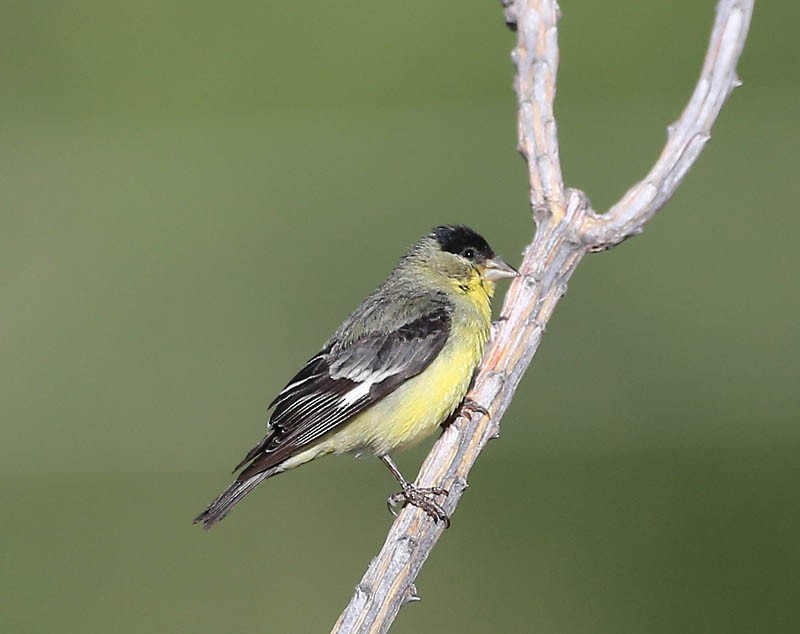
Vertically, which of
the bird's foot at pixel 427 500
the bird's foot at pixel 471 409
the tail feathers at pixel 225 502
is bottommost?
the tail feathers at pixel 225 502

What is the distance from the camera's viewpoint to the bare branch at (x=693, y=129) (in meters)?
3.60

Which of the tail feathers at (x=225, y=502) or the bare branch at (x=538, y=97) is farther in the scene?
the bare branch at (x=538, y=97)

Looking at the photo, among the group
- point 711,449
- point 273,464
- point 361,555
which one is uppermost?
point 711,449

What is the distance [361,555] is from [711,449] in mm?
2053

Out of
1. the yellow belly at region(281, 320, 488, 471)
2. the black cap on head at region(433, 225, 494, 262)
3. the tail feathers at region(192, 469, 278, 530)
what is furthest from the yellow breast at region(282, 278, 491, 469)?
the black cap on head at region(433, 225, 494, 262)

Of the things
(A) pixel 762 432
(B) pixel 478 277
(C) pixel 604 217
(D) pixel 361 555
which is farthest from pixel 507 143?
(C) pixel 604 217

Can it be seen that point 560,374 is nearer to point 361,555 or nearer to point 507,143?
point 361,555

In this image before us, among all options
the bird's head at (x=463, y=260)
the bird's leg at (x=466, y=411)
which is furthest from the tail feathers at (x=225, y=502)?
the bird's head at (x=463, y=260)

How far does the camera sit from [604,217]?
3779mm

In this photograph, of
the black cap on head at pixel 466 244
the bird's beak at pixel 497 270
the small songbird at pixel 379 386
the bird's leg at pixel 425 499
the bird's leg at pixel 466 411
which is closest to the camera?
the bird's leg at pixel 425 499

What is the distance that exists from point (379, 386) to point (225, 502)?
673mm

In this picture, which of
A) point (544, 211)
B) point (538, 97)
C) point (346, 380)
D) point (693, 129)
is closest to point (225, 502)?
point (346, 380)

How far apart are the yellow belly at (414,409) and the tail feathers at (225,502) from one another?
0.17m

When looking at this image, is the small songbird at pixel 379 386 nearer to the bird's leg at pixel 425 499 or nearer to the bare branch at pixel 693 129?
the bird's leg at pixel 425 499
